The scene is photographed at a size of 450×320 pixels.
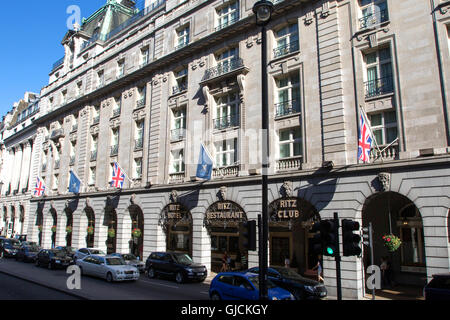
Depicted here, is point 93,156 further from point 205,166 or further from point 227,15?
point 227,15

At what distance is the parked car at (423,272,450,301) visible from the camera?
12055 mm

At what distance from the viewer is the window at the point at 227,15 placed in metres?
26.8

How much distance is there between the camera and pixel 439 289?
12.2 meters

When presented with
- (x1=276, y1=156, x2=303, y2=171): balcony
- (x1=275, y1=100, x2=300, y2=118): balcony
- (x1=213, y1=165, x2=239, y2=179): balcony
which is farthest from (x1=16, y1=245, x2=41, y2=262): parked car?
(x1=275, y1=100, x2=300, y2=118): balcony

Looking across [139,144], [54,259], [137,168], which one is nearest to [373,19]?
[139,144]

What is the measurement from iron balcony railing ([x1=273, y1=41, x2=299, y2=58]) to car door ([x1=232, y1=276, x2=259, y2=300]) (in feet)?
50.8

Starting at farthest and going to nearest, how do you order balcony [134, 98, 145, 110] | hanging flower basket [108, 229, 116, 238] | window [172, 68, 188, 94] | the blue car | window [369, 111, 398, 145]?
balcony [134, 98, 145, 110], hanging flower basket [108, 229, 116, 238], window [172, 68, 188, 94], window [369, 111, 398, 145], the blue car

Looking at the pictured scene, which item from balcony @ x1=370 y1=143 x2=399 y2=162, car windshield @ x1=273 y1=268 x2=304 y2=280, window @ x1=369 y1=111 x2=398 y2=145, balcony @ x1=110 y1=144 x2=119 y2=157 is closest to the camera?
car windshield @ x1=273 y1=268 x2=304 y2=280

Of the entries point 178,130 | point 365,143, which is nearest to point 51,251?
point 178,130

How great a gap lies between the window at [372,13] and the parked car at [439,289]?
45.3 ft

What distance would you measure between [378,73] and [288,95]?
18.6 ft

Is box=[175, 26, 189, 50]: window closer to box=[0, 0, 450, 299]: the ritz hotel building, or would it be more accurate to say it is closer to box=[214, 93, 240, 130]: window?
box=[0, 0, 450, 299]: the ritz hotel building

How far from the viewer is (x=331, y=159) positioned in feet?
64.0

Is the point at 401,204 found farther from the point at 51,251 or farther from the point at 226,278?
the point at 51,251
